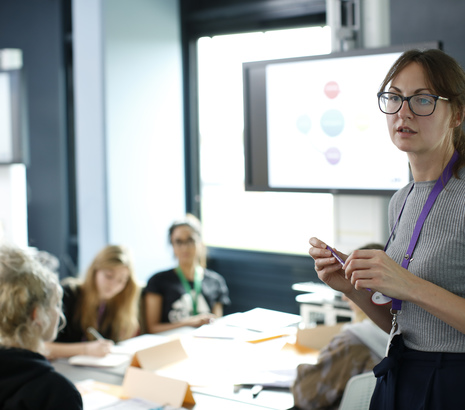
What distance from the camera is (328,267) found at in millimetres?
1456

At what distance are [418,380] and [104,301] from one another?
2.40 m

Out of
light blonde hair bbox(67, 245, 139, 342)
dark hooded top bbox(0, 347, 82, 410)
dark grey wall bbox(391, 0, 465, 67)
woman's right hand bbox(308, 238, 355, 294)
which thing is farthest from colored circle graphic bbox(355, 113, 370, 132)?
dark hooded top bbox(0, 347, 82, 410)

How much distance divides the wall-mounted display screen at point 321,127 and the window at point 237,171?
39.9 inches

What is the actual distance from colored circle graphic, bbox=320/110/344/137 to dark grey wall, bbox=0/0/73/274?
3129 millimetres

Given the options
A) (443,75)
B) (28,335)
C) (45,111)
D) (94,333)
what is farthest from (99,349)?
(45,111)

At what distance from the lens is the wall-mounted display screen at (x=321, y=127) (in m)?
3.52

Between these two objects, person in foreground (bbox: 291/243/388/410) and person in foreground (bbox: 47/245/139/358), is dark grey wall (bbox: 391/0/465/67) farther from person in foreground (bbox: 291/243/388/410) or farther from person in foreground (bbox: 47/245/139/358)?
person in foreground (bbox: 47/245/139/358)

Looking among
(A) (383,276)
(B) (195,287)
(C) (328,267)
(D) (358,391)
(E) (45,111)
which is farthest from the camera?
(E) (45,111)

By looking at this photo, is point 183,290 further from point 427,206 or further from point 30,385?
point 427,206

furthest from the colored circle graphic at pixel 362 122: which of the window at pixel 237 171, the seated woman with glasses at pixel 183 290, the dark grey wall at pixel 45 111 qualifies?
the dark grey wall at pixel 45 111

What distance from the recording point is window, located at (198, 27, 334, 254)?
194 inches

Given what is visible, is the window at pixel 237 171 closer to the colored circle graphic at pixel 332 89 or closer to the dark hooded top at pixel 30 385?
the colored circle graphic at pixel 332 89

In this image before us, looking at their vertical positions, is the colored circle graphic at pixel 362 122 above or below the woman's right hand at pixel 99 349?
above

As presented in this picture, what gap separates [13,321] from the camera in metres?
1.93
